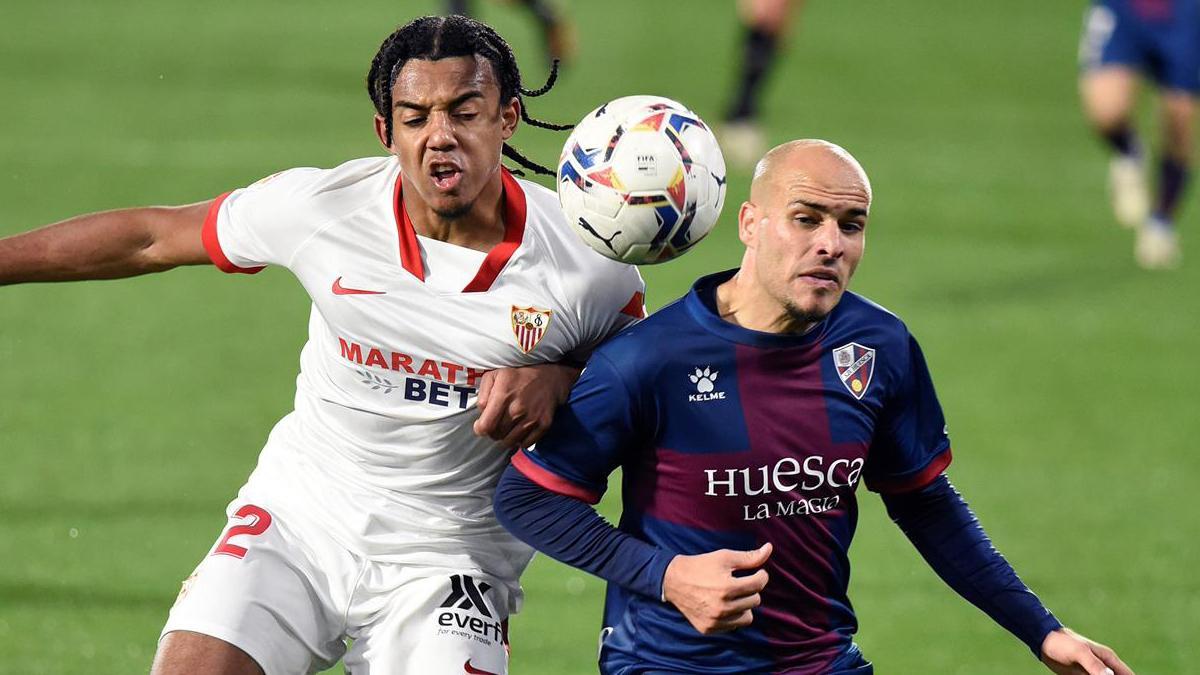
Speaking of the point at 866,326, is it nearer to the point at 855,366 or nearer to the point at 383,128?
the point at 855,366

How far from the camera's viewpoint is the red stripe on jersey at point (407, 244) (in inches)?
205

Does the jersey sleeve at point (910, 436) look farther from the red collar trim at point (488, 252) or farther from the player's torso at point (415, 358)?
the red collar trim at point (488, 252)

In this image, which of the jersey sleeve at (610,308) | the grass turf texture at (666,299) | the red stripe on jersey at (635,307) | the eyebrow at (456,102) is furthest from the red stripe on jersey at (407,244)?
the grass turf texture at (666,299)

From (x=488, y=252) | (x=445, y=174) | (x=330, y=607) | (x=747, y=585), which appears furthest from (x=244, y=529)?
(x=747, y=585)

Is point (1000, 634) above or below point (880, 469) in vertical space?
below

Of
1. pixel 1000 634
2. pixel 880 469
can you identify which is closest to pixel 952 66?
pixel 1000 634

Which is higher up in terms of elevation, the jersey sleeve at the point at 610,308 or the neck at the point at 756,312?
the neck at the point at 756,312

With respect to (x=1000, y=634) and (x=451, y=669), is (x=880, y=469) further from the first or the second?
(x=1000, y=634)

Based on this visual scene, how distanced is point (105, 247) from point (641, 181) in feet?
5.35

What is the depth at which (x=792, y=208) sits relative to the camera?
4637 mm

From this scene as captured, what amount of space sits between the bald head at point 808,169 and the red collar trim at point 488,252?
2.70 ft

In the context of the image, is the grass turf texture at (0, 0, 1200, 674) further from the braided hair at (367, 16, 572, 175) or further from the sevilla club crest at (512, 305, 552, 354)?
the braided hair at (367, 16, 572, 175)

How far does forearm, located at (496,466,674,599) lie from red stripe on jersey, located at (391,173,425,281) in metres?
0.78

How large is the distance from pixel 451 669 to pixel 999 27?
20.8m
